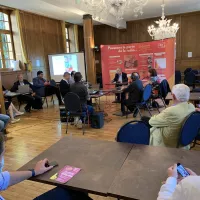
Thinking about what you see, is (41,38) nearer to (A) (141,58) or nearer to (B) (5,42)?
(B) (5,42)

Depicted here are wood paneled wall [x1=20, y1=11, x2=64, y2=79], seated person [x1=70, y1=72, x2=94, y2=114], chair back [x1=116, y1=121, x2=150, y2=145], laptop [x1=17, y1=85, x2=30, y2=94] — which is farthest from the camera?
wood paneled wall [x1=20, y1=11, x2=64, y2=79]

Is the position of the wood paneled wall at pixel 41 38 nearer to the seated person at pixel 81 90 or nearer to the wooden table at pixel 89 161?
the seated person at pixel 81 90

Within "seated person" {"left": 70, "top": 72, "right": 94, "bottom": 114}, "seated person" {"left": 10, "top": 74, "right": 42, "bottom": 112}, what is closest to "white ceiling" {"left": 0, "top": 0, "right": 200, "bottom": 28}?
"seated person" {"left": 70, "top": 72, "right": 94, "bottom": 114}

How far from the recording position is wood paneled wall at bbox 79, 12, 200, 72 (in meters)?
10.2

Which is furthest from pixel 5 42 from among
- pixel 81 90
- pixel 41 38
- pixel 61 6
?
pixel 81 90

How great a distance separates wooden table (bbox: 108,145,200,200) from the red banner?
5.96 meters

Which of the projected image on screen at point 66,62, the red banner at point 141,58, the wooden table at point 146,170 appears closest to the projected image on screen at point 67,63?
the projected image on screen at point 66,62

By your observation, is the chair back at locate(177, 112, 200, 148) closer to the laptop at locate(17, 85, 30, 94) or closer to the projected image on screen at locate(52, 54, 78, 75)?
the laptop at locate(17, 85, 30, 94)

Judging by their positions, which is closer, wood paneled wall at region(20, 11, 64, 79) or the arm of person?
the arm of person

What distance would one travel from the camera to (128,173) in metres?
1.39

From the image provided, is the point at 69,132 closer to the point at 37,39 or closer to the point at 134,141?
the point at 134,141

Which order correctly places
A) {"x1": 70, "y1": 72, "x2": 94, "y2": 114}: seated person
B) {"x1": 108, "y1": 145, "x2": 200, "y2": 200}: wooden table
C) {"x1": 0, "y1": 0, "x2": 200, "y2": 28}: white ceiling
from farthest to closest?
1. {"x1": 0, "y1": 0, "x2": 200, "y2": 28}: white ceiling
2. {"x1": 70, "y1": 72, "x2": 94, "y2": 114}: seated person
3. {"x1": 108, "y1": 145, "x2": 200, "y2": 200}: wooden table

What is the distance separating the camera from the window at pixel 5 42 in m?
7.66

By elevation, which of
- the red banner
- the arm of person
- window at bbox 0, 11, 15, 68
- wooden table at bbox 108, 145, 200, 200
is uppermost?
window at bbox 0, 11, 15, 68
